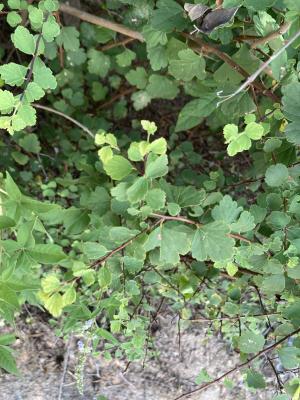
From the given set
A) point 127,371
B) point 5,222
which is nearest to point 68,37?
point 5,222

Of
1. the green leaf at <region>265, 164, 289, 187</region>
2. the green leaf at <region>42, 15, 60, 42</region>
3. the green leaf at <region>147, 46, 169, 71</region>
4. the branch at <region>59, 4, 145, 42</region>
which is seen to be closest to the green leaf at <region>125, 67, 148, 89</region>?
the branch at <region>59, 4, 145, 42</region>

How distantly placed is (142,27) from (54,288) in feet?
2.53

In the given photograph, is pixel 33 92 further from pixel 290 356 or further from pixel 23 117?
pixel 290 356

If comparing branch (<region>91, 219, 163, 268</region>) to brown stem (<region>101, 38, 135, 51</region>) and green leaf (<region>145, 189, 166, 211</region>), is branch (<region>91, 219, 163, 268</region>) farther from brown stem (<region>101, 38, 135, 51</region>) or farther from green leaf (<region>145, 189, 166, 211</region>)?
brown stem (<region>101, 38, 135, 51</region>)

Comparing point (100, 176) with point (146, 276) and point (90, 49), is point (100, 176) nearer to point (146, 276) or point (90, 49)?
point (146, 276)

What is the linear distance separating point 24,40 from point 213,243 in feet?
1.65

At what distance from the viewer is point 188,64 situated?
119 cm

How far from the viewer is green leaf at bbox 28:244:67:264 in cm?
97

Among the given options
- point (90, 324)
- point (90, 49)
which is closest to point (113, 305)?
point (90, 324)

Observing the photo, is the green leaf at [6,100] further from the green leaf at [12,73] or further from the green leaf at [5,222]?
the green leaf at [5,222]

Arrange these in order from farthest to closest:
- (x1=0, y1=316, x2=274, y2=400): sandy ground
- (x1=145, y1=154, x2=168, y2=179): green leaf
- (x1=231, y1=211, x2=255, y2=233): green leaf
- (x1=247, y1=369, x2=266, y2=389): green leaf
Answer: (x1=0, y1=316, x2=274, y2=400): sandy ground
(x1=247, y1=369, x2=266, y2=389): green leaf
(x1=231, y1=211, x2=255, y2=233): green leaf
(x1=145, y1=154, x2=168, y2=179): green leaf

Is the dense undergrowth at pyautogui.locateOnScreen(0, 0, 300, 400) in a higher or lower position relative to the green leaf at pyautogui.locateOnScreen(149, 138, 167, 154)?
lower

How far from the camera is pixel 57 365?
1.76m

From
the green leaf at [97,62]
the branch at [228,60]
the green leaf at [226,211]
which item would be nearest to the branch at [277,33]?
the branch at [228,60]
